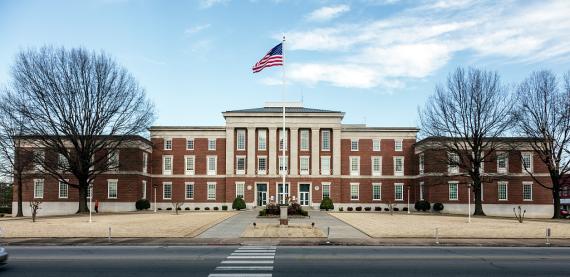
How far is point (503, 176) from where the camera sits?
7100 centimetres

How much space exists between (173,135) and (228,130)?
27.3ft

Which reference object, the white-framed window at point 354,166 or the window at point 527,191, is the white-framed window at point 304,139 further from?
the window at point 527,191

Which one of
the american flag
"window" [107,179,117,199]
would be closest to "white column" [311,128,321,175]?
"window" [107,179,117,199]

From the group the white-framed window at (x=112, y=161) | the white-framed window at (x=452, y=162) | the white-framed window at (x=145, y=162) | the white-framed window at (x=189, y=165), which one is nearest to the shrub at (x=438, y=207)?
the white-framed window at (x=452, y=162)

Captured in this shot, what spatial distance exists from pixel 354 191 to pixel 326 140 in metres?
8.51

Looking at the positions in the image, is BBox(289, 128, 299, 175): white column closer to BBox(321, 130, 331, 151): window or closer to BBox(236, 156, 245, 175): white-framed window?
BBox(321, 130, 331, 151): window

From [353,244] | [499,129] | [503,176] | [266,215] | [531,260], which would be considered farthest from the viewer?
[503,176]

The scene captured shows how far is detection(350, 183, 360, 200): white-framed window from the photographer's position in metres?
83.6

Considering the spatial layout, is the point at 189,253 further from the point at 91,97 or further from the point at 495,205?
the point at 495,205

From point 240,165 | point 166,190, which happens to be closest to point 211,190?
point 240,165

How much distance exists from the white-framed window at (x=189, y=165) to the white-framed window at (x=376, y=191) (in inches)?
1038

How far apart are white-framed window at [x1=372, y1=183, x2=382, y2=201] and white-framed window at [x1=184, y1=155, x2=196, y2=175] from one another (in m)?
26.4

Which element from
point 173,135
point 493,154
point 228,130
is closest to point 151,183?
point 173,135

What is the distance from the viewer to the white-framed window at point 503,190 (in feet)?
250
